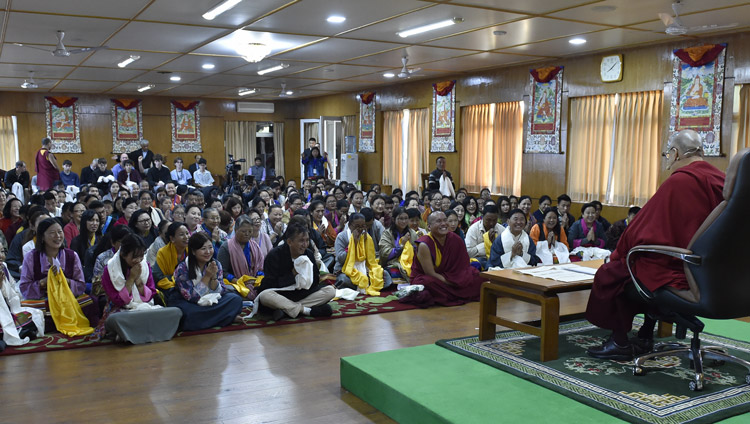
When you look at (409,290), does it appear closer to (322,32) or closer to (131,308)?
(131,308)

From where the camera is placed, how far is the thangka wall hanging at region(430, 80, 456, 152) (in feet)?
37.0

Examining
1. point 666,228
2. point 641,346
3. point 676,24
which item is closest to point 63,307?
point 641,346

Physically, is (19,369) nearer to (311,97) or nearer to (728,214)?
(728,214)

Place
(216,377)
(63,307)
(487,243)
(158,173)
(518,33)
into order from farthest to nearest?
(158,173), (518,33), (487,243), (63,307), (216,377)

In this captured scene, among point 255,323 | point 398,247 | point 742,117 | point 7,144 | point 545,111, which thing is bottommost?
point 255,323

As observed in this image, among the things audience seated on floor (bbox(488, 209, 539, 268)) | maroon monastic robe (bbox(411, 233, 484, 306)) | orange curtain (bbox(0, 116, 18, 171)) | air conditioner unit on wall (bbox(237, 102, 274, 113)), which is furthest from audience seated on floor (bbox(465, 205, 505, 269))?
orange curtain (bbox(0, 116, 18, 171))

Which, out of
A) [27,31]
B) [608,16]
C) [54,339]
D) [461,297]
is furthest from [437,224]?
[27,31]

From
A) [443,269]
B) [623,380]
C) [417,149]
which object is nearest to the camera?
[623,380]

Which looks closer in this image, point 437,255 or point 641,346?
point 641,346

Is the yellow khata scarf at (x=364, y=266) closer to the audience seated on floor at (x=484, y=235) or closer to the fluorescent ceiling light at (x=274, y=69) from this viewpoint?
the audience seated on floor at (x=484, y=235)

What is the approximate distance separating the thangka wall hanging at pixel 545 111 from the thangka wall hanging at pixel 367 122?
181 inches

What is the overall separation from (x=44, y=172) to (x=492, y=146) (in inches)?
345

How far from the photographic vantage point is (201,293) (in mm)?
4918

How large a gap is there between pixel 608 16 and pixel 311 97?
10.7 meters
